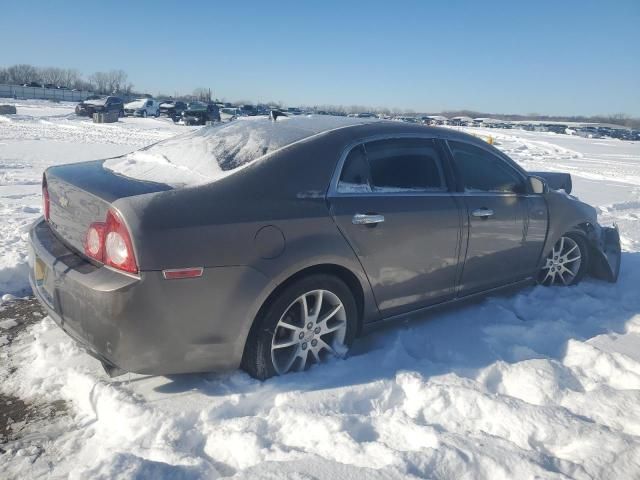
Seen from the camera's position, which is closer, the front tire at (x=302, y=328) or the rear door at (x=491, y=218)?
the front tire at (x=302, y=328)

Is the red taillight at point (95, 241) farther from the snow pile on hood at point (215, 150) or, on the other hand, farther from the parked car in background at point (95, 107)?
the parked car in background at point (95, 107)

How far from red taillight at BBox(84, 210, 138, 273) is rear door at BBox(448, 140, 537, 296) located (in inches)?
90.4

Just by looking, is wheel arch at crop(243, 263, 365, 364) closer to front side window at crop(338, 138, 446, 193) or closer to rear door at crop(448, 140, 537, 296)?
front side window at crop(338, 138, 446, 193)

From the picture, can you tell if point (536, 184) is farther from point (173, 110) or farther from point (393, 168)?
point (173, 110)

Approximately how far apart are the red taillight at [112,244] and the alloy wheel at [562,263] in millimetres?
3539

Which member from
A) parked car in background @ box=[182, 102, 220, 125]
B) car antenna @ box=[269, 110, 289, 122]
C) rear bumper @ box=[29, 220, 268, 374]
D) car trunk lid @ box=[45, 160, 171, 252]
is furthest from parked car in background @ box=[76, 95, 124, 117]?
rear bumper @ box=[29, 220, 268, 374]

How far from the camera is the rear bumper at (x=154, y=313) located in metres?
2.28

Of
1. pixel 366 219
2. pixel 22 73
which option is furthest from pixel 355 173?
pixel 22 73

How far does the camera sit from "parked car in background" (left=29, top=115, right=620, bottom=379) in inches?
92.1

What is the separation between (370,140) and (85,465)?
2.33 m

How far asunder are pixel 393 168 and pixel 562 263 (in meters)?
2.29

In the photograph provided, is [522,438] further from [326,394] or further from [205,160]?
[205,160]

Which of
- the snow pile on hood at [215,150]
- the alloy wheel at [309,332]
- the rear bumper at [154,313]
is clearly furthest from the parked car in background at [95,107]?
the alloy wheel at [309,332]

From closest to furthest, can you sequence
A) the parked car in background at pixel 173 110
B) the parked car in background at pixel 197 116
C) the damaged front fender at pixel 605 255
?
the damaged front fender at pixel 605 255 → the parked car in background at pixel 197 116 → the parked car in background at pixel 173 110
